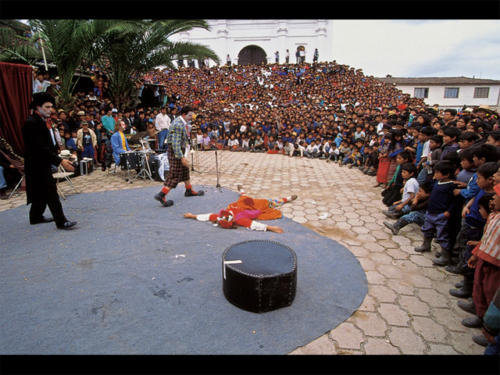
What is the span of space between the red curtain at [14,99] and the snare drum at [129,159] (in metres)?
2.08

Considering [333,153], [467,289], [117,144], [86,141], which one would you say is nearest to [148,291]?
[467,289]

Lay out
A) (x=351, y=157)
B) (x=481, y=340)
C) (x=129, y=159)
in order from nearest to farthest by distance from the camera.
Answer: (x=481, y=340) < (x=129, y=159) < (x=351, y=157)

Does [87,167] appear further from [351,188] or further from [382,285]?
[382,285]

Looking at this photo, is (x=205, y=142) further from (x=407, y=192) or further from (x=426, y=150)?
(x=407, y=192)

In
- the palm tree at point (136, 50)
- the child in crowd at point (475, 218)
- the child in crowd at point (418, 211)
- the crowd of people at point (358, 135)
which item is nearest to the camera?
the child in crowd at point (475, 218)

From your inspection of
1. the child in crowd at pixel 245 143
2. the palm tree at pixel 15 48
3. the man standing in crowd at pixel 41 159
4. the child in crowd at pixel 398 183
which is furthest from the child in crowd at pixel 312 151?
the palm tree at pixel 15 48

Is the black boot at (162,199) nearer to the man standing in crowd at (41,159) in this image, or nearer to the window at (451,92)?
the man standing in crowd at (41,159)

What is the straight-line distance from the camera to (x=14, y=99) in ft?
19.9

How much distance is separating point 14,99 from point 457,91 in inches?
1401

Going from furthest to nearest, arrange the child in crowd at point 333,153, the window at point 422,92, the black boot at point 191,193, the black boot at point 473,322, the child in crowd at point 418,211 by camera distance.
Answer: the window at point 422,92 < the child in crowd at point 333,153 < the black boot at point 191,193 < the child in crowd at point 418,211 < the black boot at point 473,322

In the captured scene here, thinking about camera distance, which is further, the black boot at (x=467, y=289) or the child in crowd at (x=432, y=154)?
the child in crowd at (x=432, y=154)

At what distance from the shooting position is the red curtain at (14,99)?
595 cm

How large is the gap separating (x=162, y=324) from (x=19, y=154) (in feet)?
20.3

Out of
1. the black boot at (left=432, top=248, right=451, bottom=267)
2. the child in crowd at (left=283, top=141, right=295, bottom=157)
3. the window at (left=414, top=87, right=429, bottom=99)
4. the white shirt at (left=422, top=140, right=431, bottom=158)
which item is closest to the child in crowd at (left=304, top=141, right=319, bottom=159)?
the child in crowd at (left=283, top=141, right=295, bottom=157)
